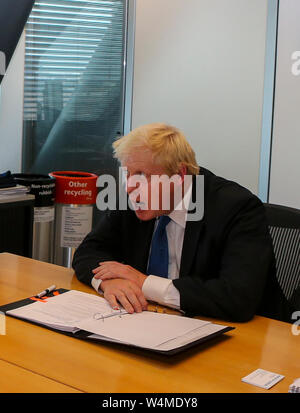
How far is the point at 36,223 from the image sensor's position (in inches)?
141

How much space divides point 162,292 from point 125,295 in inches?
4.2

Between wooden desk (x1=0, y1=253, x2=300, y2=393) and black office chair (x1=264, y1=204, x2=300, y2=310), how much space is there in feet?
0.95

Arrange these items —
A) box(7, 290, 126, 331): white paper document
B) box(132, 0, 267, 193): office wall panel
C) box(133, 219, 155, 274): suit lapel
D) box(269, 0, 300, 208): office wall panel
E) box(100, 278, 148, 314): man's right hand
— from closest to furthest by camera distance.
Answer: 1. box(7, 290, 126, 331): white paper document
2. box(100, 278, 148, 314): man's right hand
3. box(133, 219, 155, 274): suit lapel
4. box(269, 0, 300, 208): office wall panel
5. box(132, 0, 267, 193): office wall panel

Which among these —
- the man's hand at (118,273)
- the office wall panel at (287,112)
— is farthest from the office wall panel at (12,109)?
the man's hand at (118,273)

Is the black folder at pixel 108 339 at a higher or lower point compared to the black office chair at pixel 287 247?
lower

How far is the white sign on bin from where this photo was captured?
3668 millimetres

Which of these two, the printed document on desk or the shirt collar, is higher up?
the shirt collar

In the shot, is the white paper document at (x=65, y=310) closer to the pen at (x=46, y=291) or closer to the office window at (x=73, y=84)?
the pen at (x=46, y=291)

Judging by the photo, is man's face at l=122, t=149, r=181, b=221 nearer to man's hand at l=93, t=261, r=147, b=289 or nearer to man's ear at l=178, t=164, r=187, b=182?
man's ear at l=178, t=164, r=187, b=182

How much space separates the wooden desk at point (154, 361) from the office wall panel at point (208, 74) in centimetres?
240

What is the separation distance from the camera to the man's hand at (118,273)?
1.80m

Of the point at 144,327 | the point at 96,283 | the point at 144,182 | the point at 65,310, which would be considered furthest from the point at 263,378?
the point at 144,182

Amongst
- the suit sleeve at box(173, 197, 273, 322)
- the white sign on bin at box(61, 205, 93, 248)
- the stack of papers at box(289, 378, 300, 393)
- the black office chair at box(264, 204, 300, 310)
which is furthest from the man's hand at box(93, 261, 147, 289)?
the white sign on bin at box(61, 205, 93, 248)
